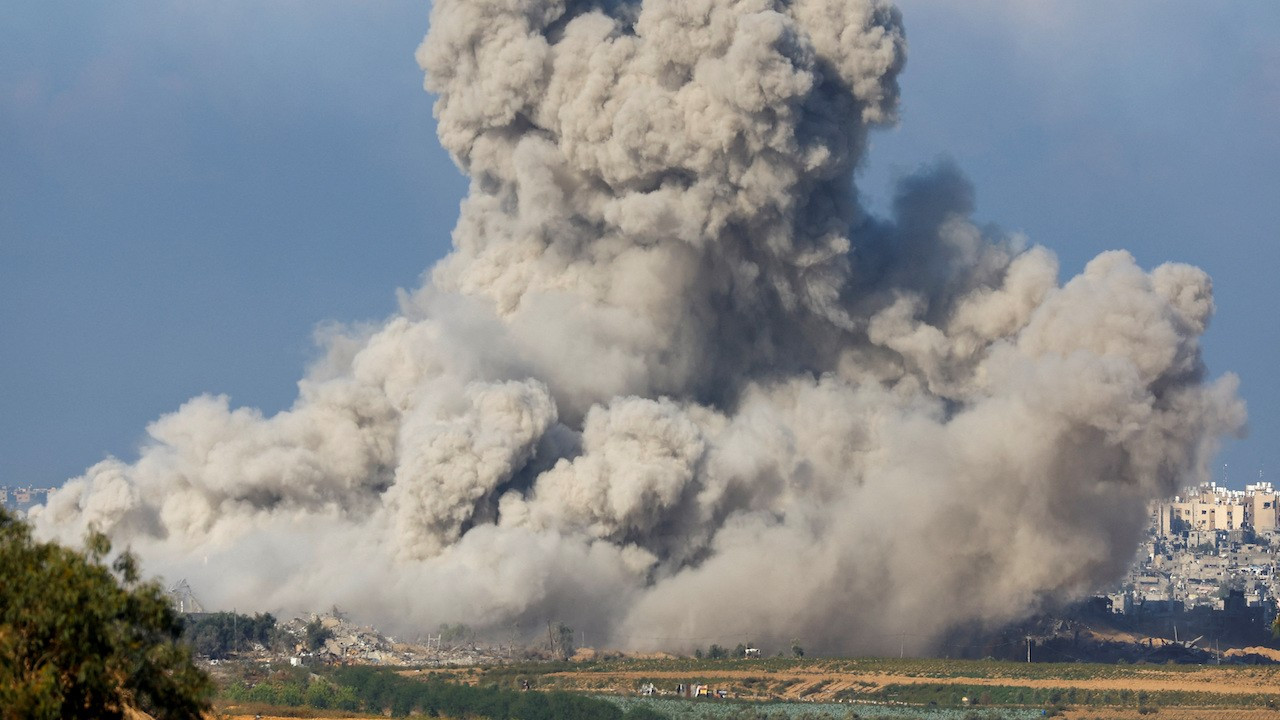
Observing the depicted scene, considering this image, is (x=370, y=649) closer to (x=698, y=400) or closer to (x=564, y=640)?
(x=564, y=640)

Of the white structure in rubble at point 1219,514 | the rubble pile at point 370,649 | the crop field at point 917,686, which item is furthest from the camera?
the white structure in rubble at point 1219,514

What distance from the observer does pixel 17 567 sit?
21.7 m

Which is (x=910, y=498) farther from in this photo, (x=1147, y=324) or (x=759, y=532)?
(x=1147, y=324)

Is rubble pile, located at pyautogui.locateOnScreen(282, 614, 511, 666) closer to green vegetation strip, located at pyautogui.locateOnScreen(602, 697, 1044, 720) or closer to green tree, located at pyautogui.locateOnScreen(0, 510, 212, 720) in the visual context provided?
green vegetation strip, located at pyautogui.locateOnScreen(602, 697, 1044, 720)

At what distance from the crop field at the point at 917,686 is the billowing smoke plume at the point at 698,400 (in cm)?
444

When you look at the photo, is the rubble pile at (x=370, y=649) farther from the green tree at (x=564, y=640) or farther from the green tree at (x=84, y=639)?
the green tree at (x=84, y=639)

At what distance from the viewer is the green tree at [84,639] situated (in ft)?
66.7

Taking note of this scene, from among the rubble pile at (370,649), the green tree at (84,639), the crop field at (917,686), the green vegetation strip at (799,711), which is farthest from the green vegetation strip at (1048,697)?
the green tree at (84,639)

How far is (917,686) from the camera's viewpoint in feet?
184

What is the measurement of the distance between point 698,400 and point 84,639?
50.1 metres

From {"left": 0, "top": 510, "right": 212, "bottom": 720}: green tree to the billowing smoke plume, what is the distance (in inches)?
1528

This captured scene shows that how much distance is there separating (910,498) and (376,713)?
22.7 meters

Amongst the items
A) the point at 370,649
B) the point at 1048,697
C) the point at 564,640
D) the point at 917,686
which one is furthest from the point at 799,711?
the point at 370,649

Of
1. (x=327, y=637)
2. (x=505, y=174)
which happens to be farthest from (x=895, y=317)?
(x=327, y=637)
